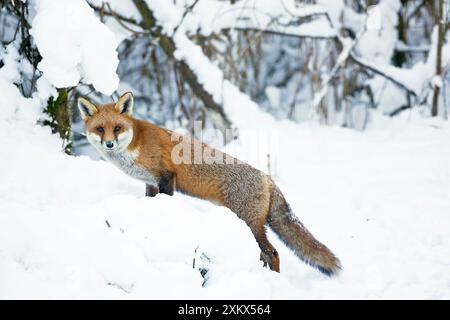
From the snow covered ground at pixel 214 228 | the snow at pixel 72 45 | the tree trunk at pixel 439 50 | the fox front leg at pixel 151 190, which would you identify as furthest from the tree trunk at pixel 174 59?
the tree trunk at pixel 439 50

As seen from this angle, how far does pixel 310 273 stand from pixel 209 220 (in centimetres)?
118

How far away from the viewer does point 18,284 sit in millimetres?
2867

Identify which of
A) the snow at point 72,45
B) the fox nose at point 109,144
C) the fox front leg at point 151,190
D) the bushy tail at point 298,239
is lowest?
the bushy tail at point 298,239

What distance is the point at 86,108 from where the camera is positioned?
4.71m

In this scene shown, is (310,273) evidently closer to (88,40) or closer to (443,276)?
(443,276)

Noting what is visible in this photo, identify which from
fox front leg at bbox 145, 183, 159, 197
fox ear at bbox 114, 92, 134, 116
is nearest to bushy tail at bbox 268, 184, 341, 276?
fox front leg at bbox 145, 183, 159, 197

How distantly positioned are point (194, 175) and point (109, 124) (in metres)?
0.88

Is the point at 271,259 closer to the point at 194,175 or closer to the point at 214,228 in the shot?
the point at 214,228

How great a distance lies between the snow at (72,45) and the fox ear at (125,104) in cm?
35

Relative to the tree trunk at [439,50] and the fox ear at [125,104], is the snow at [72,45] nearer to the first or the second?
the fox ear at [125,104]

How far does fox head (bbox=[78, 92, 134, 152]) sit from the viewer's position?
14.8 ft

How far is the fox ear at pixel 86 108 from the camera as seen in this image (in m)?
4.65

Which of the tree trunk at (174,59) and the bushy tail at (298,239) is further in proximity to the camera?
the tree trunk at (174,59)

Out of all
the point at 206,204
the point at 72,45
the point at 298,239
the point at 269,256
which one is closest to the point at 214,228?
the point at 269,256
